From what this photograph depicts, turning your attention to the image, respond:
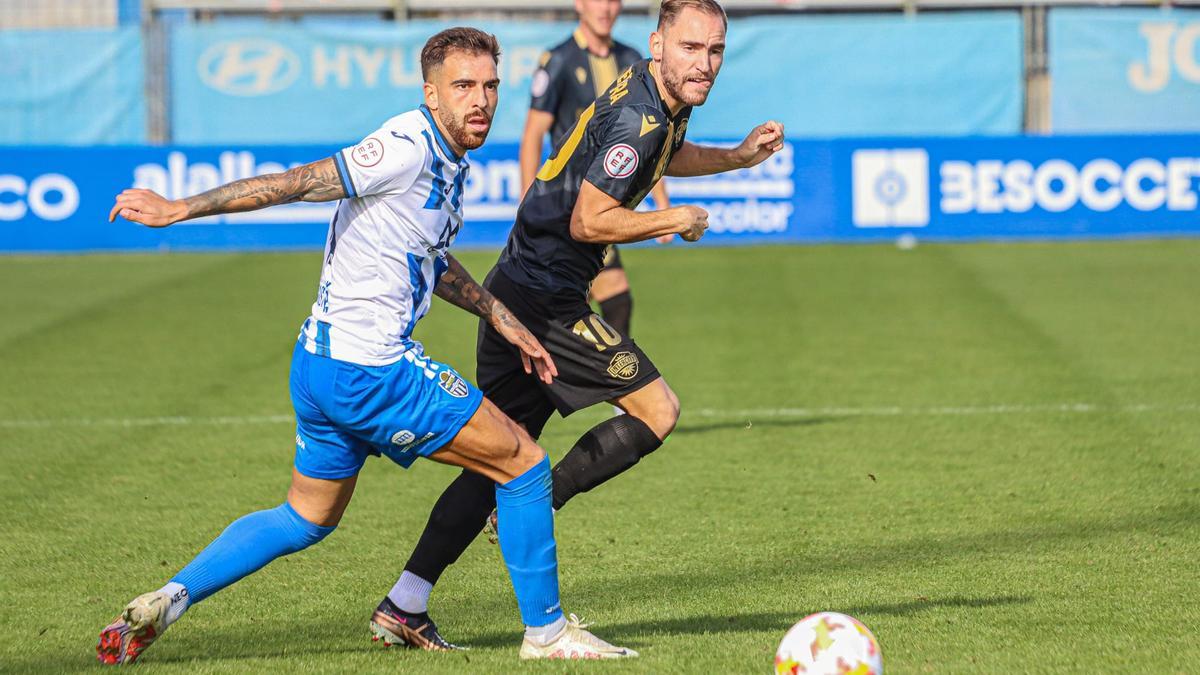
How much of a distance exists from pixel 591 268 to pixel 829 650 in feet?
5.79

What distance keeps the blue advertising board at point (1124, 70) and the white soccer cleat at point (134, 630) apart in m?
18.2

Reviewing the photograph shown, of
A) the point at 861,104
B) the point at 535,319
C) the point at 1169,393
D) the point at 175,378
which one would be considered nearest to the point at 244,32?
the point at 861,104

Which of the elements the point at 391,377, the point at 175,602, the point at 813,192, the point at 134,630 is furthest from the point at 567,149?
the point at 813,192

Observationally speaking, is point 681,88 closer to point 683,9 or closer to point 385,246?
point 683,9

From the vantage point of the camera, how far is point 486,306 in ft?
16.4

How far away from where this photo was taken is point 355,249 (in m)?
4.46

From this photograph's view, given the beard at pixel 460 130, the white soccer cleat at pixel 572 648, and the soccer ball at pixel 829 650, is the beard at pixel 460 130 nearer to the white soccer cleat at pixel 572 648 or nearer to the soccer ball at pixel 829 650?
the white soccer cleat at pixel 572 648

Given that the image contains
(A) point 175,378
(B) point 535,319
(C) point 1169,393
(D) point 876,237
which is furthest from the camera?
(D) point 876,237

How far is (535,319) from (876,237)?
1329 centimetres

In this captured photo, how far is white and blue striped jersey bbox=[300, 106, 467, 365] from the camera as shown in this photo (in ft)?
14.5

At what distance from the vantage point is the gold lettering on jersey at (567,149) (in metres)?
5.22

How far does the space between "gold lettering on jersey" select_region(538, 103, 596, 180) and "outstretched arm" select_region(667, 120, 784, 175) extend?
18.8 inches

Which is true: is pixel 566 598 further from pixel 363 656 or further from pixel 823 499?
pixel 823 499

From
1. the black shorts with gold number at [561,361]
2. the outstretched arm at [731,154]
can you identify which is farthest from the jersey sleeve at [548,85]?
the black shorts with gold number at [561,361]
